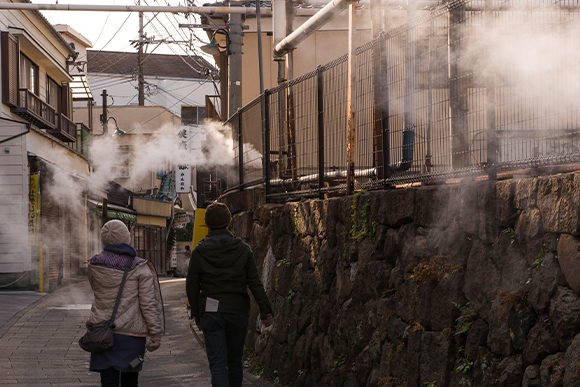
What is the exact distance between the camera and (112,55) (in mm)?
57781

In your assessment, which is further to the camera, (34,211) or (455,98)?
(34,211)

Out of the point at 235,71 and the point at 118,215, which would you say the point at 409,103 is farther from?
the point at 118,215

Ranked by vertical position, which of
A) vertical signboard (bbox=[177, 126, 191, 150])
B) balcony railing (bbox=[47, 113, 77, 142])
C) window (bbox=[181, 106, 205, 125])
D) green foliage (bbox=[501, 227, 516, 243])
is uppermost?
window (bbox=[181, 106, 205, 125])

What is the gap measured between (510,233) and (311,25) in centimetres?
575

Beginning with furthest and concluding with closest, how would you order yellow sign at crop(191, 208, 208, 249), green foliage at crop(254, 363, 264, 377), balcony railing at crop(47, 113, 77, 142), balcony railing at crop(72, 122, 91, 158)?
balcony railing at crop(72, 122, 91, 158) < balcony railing at crop(47, 113, 77, 142) < yellow sign at crop(191, 208, 208, 249) < green foliage at crop(254, 363, 264, 377)

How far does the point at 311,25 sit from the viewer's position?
9.04m

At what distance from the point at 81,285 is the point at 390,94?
16730 mm

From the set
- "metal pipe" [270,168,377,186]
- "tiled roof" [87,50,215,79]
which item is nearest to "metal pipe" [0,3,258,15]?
"metal pipe" [270,168,377,186]

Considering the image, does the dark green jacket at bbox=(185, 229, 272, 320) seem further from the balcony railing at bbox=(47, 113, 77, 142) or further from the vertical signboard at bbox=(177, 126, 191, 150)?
the vertical signboard at bbox=(177, 126, 191, 150)

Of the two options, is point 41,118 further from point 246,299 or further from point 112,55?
point 112,55

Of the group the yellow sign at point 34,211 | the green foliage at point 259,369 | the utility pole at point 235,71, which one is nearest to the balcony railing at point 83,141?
the yellow sign at point 34,211

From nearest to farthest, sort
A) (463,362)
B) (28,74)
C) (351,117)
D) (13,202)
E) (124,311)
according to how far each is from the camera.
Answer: (463,362) < (124,311) < (351,117) < (13,202) < (28,74)

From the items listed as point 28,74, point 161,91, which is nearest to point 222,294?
point 28,74

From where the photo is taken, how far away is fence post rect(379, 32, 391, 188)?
18.8 ft
